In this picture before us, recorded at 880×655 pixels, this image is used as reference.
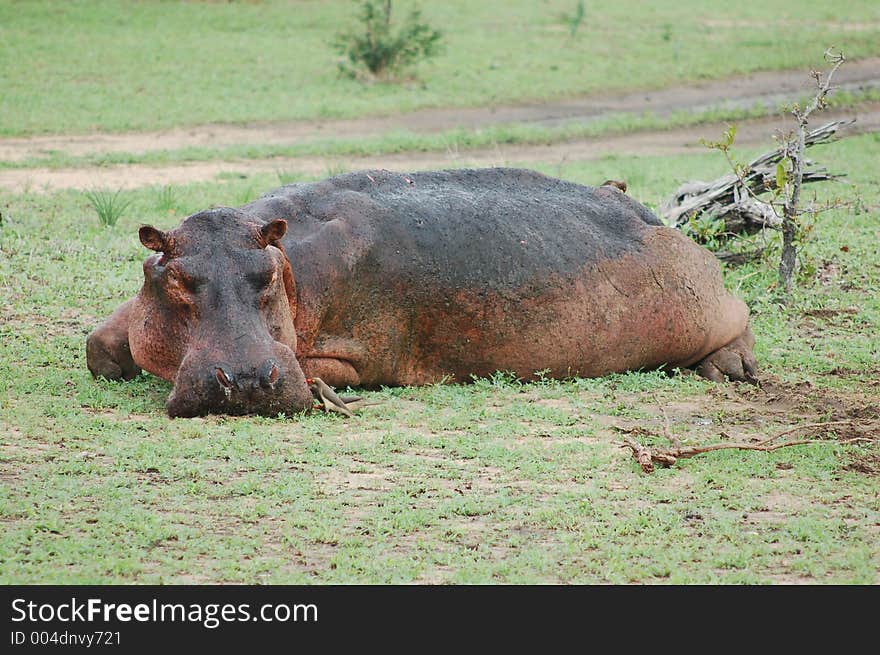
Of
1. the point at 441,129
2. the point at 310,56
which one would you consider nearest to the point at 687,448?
the point at 441,129

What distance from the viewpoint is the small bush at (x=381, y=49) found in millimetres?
18734

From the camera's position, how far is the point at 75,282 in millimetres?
8719

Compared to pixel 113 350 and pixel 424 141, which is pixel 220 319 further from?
pixel 424 141

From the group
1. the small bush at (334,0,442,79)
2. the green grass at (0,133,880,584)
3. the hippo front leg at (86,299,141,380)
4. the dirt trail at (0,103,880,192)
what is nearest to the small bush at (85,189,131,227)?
the dirt trail at (0,103,880,192)

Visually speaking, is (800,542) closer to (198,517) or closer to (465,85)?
(198,517)

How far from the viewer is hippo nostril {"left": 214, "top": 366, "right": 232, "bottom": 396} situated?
5.76m

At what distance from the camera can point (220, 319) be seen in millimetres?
5867

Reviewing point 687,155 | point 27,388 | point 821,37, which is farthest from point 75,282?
point 821,37

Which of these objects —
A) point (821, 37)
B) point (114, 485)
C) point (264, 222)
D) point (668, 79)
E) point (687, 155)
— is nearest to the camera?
point (114, 485)

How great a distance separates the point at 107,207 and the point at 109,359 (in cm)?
383

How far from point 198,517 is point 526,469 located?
143cm

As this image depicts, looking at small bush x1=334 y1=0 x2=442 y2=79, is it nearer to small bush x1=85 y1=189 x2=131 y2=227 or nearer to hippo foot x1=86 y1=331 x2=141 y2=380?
small bush x1=85 y1=189 x2=131 y2=227

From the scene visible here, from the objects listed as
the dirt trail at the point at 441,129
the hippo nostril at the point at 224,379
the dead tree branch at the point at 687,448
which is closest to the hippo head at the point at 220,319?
the hippo nostril at the point at 224,379

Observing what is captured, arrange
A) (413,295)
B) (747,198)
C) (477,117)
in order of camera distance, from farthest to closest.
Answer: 1. (477,117)
2. (747,198)
3. (413,295)
